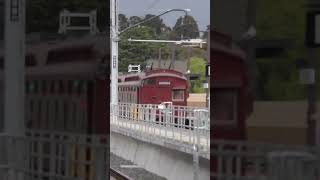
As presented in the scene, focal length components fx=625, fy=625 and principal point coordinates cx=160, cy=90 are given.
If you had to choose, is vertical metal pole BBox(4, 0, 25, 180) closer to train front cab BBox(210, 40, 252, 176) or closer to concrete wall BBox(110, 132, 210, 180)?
train front cab BBox(210, 40, 252, 176)

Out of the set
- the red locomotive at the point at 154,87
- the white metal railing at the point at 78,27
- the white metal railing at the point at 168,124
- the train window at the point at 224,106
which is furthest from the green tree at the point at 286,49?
the red locomotive at the point at 154,87

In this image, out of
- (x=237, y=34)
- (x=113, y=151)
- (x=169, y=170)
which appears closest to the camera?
(x=237, y=34)

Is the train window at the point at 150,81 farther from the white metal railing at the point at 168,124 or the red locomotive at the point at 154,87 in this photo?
the white metal railing at the point at 168,124

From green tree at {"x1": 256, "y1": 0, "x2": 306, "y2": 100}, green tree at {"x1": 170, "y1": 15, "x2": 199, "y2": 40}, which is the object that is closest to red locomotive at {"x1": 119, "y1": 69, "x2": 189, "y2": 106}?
green tree at {"x1": 170, "y1": 15, "x2": 199, "y2": 40}

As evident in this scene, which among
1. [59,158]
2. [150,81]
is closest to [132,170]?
[150,81]

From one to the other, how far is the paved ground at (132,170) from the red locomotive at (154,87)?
601cm

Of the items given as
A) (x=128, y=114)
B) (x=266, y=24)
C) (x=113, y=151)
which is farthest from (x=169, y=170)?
(x=266, y=24)

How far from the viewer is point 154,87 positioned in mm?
26266

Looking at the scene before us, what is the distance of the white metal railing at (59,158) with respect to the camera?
5.01 metres

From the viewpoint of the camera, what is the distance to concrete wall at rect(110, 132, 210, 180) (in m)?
12.1

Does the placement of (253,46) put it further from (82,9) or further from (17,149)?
(17,149)

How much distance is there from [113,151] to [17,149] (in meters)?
16.7

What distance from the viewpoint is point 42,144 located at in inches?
201

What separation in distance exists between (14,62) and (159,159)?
1027 cm
